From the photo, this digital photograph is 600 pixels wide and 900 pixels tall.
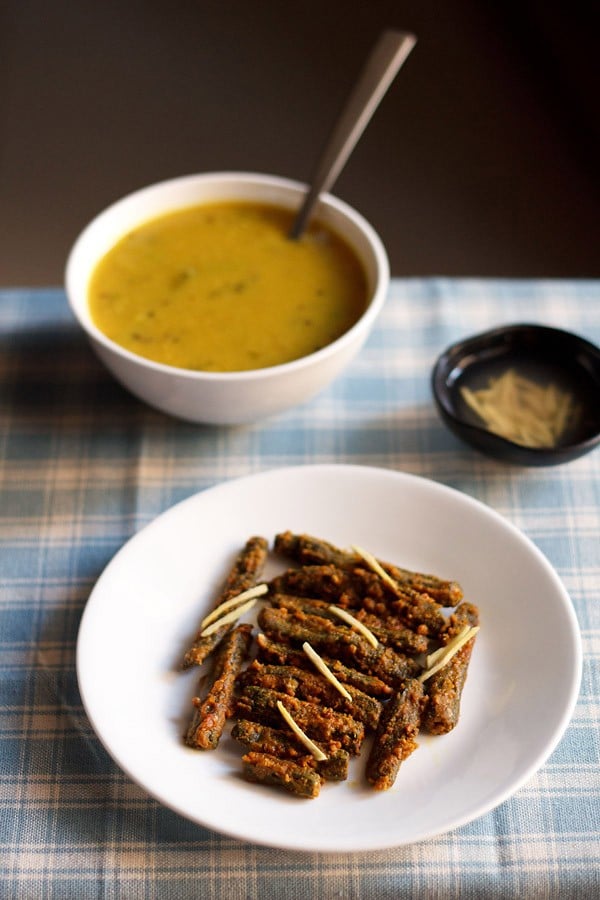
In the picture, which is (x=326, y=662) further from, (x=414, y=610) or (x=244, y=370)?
(x=244, y=370)

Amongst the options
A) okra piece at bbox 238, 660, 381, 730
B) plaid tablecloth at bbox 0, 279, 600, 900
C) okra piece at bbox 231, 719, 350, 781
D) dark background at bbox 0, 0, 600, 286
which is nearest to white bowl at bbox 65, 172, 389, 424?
plaid tablecloth at bbox 0, 279, 600, 900

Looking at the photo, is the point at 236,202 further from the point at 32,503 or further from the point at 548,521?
the point at 548,521

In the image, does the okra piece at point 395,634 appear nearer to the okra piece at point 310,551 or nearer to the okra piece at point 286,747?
the okra piece at point 310,551

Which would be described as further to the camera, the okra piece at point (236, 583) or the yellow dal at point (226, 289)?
the yellow dal at point (226, 289)

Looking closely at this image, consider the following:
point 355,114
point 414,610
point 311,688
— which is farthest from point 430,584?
point 355,114

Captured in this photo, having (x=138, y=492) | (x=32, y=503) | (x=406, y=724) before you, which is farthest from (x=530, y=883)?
(x=32, y=503)

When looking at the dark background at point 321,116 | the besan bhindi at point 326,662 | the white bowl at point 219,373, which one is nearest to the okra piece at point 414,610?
the besan bhindi at point 326,662
